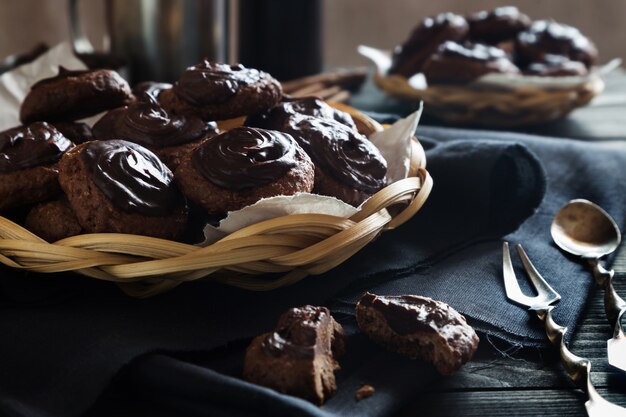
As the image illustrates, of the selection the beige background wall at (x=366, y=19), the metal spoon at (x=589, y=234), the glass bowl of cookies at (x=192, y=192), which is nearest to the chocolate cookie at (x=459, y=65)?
the metal spoon at (x=589, y=234)

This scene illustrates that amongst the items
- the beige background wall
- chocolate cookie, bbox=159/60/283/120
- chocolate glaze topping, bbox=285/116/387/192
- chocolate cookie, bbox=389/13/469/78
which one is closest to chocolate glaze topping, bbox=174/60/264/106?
chocolate cookie, bbox=159/60/283/120

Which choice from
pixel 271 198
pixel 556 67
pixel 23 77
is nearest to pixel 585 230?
pixel 271 198

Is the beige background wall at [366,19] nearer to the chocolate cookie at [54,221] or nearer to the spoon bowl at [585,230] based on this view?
the spoon bowl at [585,230]

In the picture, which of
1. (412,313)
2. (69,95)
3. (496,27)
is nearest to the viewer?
(412,313)

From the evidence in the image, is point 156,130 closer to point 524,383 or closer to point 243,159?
point 243,159

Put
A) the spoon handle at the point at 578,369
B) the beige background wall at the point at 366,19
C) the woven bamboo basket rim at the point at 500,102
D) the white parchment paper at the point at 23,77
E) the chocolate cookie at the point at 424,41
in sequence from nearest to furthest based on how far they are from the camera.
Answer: the spoon handle at the point at 578,369 → the white parchment paper at the point at 23,77 → the woven bamboo basket rim at the point at 500,102 → the chocolate cookie at the point at 424,41 → the beige background wall at the point at 366,19
